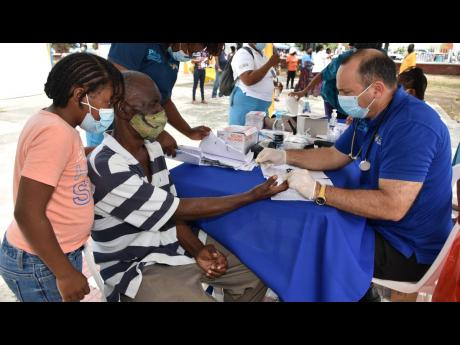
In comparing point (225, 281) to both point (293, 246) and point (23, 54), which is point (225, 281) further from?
point (23, 54)

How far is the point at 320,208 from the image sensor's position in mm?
1526

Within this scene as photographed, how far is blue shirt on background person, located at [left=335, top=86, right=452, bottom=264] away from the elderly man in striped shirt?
522 millimetres

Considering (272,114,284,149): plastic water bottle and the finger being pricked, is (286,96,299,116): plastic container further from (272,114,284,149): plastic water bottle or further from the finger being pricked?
the finger being pricked

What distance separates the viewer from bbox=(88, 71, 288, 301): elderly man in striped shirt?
1.44 metres

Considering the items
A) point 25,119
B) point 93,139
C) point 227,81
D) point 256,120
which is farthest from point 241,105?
point 25,119

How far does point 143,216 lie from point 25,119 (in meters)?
7.56

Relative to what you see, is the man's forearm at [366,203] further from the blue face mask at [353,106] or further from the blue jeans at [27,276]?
the blue jeans at [27,276]

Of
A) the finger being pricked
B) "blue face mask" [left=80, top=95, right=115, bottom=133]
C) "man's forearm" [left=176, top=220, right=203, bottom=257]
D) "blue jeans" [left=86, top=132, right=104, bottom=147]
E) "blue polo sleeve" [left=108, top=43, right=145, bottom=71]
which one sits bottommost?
"man's forearm" [left=176, top=220, right=203, bottom=257]

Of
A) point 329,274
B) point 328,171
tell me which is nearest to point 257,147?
point 328,171

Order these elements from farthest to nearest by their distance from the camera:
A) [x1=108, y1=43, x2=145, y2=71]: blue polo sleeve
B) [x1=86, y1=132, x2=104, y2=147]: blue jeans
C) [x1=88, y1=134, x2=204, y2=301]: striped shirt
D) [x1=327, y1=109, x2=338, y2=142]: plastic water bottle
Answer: [x1=327, y1=109, x2=338, y2=142]: plastic water bottle
[x1=86, y1=132, x2=104, y2=147]: blue jeans
[x1=108, y1=43, x2=145, y2=71]: blue polo sleeve
[x1=88, y1=134, x2=204, y2=301]: striped shirt

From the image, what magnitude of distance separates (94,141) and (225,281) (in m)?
1.34

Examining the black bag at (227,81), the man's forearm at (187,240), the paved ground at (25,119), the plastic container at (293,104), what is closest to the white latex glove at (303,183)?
the man's forearm at (187,240)

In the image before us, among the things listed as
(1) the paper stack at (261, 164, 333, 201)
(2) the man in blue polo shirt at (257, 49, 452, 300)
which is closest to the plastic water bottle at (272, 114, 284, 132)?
(1) the paper stack at (261, 164, 333, 201)
